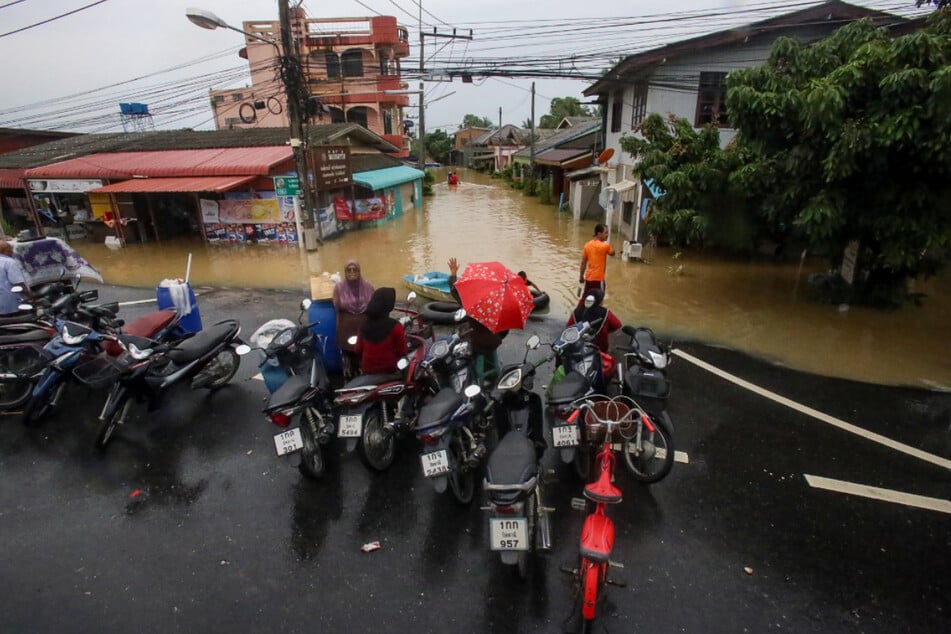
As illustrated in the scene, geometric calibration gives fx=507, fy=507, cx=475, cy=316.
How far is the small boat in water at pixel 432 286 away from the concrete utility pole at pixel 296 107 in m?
6.07

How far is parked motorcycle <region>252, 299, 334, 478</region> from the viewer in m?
4.11

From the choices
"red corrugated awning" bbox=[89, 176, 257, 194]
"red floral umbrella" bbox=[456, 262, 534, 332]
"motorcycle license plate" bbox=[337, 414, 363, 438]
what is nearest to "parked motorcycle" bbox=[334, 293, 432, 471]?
"motorcycle license plate" bbox=[337, 414, 363, 438]

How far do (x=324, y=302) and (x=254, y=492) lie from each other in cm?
240

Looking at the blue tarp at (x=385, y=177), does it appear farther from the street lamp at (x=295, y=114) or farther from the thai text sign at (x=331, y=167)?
the street lamp at (x=295, y=114)

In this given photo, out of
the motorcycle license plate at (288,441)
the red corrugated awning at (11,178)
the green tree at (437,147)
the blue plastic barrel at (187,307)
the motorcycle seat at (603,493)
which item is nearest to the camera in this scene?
the motorcycle seat at (603,493)

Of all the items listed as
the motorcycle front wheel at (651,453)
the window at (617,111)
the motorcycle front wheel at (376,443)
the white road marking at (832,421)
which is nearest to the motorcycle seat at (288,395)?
the motorcycle front wheel at (376,443)

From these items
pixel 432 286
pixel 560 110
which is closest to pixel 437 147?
pixel 560 110

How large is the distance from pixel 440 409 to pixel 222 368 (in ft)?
12.0

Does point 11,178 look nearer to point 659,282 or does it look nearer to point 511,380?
point 659,282

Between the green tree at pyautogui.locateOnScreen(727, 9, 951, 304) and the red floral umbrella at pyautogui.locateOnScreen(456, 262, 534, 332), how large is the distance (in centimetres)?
517

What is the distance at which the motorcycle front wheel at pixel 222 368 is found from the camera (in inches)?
239

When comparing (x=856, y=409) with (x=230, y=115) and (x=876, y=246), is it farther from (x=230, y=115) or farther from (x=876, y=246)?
(x=230, y=115)

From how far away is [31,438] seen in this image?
5.17 meters

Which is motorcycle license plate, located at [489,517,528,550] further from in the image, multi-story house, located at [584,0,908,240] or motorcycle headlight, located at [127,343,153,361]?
multi-story house, located at [584,0,908,240]
